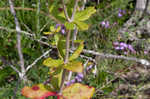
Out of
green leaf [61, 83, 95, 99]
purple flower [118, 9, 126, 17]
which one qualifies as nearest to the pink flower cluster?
purple flower [118, 9, 126, 17]

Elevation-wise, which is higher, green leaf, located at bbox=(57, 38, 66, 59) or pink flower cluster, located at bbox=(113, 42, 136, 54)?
green leaf, located at bbox=(57, 38, 66, 59)

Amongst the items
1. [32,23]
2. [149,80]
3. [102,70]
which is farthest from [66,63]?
[149,80]

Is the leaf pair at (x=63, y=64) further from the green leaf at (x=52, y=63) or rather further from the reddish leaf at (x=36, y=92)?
the reddish leaf at (x=36, y=92)

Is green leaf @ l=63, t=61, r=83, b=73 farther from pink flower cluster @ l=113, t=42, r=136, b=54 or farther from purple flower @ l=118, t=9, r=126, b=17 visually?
purple flower @ l=118, t=9, r=126, b=17

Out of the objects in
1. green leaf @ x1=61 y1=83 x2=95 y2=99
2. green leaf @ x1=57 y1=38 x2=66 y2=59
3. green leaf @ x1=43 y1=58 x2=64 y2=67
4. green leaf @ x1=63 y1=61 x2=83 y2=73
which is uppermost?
green leaf @ x1=57 y1=38 x2=66 y2=59

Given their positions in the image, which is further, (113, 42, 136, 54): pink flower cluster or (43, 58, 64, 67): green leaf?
(113, 42, 136, 54): pink flower cluster

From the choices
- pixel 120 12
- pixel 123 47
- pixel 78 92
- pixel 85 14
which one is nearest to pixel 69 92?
pixel 78 92

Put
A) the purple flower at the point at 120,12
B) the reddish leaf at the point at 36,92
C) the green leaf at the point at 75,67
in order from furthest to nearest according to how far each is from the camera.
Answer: the purple flower at the point at 120,12 → the reddish leaf at the point at 36,92 → the green leaf at the point at 75,67

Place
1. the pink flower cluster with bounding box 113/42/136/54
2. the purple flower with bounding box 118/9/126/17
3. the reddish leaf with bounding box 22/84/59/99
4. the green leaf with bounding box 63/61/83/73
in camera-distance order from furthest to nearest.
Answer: the purple flower with bounding box 118/9/126/17
the pink flower cluster with bounding box 113/42/136/54
the reddish leaf with bounding box 22/84/59/99
the green leaf with bounding box 63/61/83/73

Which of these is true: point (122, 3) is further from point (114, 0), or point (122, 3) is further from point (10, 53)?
point (10, 53)

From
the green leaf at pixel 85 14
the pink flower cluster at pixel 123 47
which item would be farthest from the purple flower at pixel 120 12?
the green leaf at pixel 85 14
